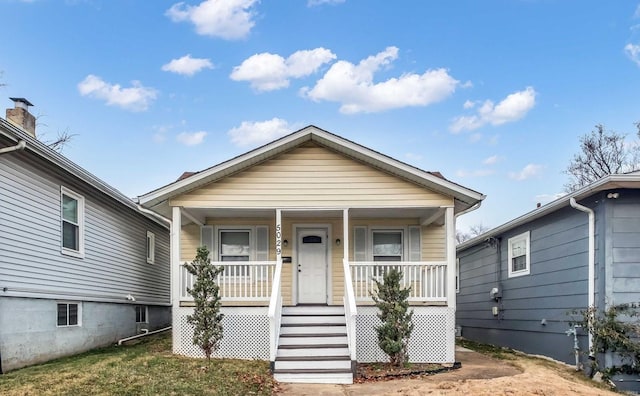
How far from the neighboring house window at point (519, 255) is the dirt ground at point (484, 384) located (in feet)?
9.75

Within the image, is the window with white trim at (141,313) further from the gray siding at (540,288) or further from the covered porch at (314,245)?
the gray siding at (540,288)

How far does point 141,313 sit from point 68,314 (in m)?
5.07

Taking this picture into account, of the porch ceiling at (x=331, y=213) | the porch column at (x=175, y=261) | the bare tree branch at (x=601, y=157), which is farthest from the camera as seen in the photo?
the bare tree branch at (x=601, y=157)

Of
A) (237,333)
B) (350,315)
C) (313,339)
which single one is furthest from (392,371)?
(237,333)

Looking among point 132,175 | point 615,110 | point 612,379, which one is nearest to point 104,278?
point 612,379

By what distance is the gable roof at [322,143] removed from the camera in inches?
431

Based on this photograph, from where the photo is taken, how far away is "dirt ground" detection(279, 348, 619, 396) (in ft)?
25.6

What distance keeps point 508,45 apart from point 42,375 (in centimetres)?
1880

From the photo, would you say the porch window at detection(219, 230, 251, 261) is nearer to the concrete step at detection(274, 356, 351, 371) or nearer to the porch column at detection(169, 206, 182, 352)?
the porch column at detection(169, 206, 182, 352)

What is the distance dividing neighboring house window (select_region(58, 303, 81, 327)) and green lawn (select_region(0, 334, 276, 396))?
0.76 meters

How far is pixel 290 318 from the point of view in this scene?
11094mm

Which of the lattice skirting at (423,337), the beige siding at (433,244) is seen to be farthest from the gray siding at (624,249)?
the beige siding at (433,244)

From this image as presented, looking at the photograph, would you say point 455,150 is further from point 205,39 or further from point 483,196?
point 483,196

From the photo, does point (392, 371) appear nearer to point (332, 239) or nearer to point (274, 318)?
point (274, 318)
